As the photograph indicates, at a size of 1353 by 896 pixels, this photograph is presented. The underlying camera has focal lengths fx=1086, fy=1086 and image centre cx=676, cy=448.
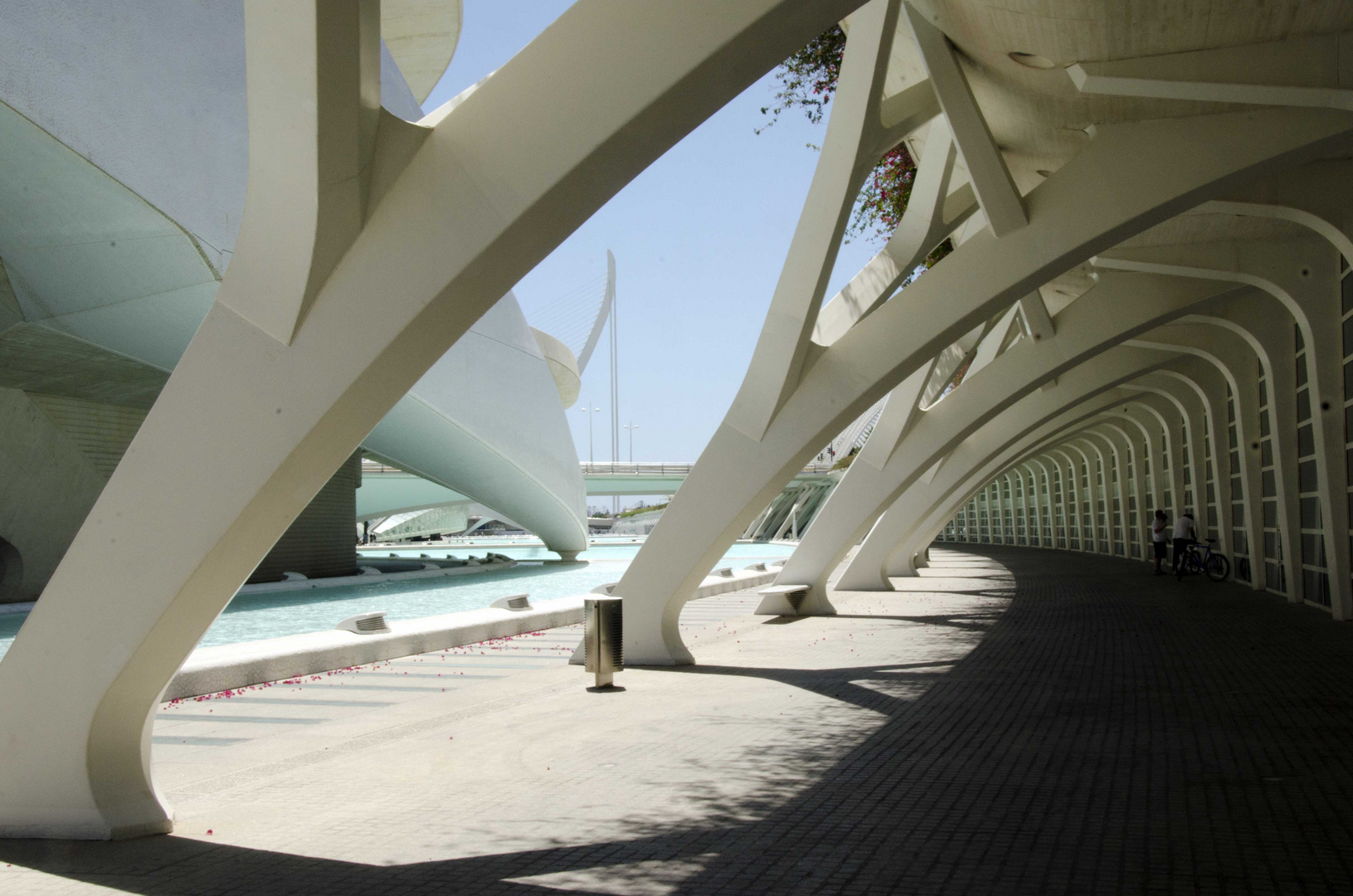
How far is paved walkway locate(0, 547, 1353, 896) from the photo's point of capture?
381 centimetres

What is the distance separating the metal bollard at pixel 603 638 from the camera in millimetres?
8070

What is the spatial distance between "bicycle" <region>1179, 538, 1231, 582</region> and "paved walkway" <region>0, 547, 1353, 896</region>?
33.5ft

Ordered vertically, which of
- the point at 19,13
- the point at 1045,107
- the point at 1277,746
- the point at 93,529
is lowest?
the point at 1277,746

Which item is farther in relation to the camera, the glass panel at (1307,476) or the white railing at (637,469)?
the white railing at (637,469)

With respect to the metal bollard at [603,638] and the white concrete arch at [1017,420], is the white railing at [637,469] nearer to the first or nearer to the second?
the white concrete arch at [1017,420]

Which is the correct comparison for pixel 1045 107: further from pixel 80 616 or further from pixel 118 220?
pixel 118 220

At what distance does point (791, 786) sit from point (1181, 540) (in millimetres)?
16017

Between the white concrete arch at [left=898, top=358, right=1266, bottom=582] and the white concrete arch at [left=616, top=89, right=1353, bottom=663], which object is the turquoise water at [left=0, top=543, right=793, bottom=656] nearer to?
the white concrete arch at [left=616, top=89, right=1353, bottom=663]

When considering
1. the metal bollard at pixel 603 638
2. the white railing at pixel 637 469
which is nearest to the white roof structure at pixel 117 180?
the metal bollard at pixel 603 638

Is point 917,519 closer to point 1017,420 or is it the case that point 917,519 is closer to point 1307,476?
point 1017,420

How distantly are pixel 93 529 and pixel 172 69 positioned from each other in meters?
14.4

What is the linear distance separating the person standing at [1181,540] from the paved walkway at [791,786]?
10158mm

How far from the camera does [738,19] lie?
3809mm

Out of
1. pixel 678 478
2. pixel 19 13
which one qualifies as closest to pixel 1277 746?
pixel 19 13
